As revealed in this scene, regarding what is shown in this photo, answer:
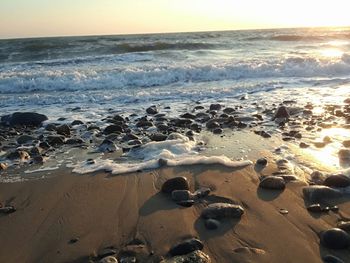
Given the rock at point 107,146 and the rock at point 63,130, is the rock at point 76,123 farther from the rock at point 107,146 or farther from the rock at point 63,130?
the rock at point 107,146

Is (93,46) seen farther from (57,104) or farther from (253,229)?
(253,229)

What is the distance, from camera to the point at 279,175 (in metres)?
5.04

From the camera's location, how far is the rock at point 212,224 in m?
3.78

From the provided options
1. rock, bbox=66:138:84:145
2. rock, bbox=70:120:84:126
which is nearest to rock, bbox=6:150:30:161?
rock, bbox=66:138:84:145

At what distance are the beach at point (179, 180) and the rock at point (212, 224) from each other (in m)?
0.02

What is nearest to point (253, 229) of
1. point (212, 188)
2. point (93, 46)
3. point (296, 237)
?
point (296, 237)

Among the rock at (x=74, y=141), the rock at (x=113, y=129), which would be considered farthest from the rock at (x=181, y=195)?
the rock at (x=113, y=129)

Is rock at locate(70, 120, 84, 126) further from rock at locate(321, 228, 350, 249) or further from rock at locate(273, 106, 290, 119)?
rock at locate(321, 228, 350, 249)

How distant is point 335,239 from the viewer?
3.44 meters

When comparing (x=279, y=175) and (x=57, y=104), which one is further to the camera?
(x=57, y=104)

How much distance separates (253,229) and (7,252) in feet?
6.85

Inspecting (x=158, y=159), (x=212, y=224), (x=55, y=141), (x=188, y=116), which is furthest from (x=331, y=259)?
(x=188, y=116)

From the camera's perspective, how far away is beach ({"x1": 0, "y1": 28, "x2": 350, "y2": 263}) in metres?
3.54

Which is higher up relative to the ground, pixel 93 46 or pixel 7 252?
pixel 7 252
